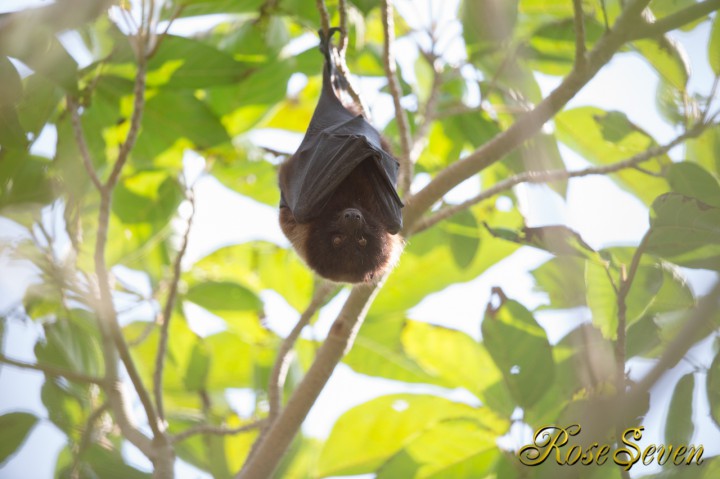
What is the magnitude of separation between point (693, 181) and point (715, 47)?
2.96 ft

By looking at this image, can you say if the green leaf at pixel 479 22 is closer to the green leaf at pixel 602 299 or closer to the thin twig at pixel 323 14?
the thin twig at pixel 323 14

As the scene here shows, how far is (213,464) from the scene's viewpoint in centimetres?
564

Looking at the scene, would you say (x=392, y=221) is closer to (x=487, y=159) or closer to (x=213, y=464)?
(x=487, y=159)

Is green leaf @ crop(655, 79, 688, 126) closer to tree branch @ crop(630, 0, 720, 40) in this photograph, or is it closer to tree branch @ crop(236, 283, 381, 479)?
tree branch @ crop(630, 0, 720, 40)

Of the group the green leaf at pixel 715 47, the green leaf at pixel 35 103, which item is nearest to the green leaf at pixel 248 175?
the green leaf at pixel 35 103

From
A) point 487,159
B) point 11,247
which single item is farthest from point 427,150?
point 11,247

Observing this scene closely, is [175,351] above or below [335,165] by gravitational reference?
below

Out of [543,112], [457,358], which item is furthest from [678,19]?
[457,358]

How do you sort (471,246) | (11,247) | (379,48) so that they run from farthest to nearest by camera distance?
(379,48)
(471,246)
(11,247)

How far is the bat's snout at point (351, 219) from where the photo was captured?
501 cm

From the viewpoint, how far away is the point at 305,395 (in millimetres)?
4406

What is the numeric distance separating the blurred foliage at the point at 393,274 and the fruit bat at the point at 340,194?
584 millimetres

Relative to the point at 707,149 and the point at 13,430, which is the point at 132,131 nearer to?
the point at 13,430

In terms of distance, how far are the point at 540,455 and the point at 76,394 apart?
11.0ft
